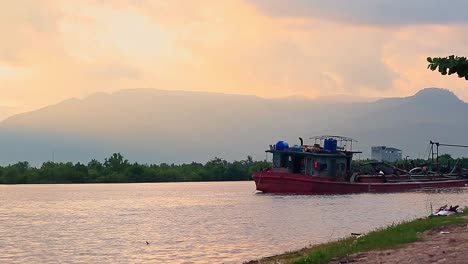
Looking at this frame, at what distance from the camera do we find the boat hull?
62938 millimetres

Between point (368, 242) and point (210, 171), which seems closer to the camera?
point (368, 242)

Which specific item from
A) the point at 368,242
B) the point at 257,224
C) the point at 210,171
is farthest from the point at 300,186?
the point at 210,171

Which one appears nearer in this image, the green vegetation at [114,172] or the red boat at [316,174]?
the red boat at [316,174]

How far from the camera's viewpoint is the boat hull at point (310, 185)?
62.9 metres

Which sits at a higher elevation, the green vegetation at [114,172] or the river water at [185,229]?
the green vegetation at [114,172]

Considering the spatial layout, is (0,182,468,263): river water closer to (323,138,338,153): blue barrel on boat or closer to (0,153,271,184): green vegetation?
(323,138,338,153): blue barrel on boat

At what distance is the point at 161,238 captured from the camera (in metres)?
34.5

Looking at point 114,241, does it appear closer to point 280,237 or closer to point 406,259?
point 280,237

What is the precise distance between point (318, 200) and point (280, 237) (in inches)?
1003

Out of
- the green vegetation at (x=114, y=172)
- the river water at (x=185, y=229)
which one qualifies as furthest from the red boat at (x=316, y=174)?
the green vegetation at (x=114, y=172)

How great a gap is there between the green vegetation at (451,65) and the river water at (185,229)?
43.1ft

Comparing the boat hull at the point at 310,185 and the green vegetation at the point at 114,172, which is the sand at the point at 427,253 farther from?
the green vegetation at the point at 114,172

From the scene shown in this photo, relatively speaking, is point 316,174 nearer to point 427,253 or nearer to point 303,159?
point 303,159

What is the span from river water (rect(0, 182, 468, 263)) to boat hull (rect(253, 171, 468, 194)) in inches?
165
